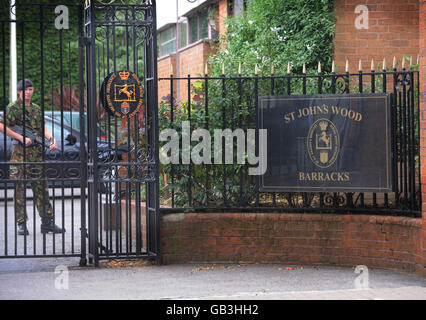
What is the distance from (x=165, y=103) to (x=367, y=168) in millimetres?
2427

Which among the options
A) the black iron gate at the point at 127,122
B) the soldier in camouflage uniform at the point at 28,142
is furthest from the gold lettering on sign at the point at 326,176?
the soldier in camouflage uniform at the point at 28,142

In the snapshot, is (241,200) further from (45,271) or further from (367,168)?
(45,271)

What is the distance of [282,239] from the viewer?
8.16 metres

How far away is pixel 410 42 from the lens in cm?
1014

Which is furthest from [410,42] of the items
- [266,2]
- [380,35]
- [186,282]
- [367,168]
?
[186,282]

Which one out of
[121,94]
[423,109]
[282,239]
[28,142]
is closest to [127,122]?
[121,94]

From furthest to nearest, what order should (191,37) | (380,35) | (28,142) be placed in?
1. (191,37)
2. (380,35)
3. (28,142)

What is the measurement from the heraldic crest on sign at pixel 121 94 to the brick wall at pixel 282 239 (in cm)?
126
